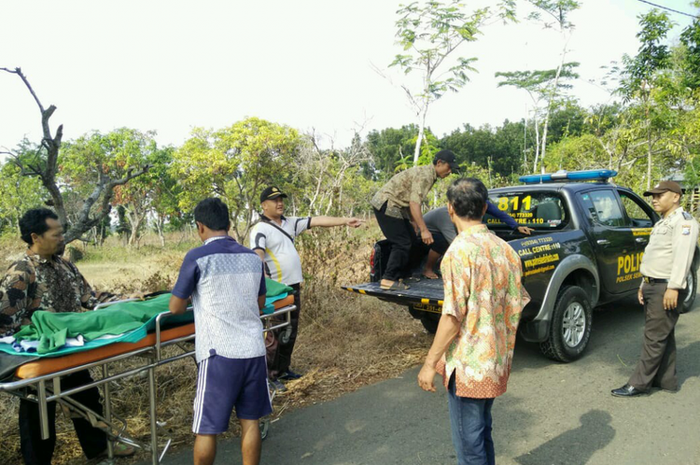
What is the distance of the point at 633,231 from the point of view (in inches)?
242

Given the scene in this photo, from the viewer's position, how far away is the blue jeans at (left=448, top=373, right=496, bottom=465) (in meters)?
2.44

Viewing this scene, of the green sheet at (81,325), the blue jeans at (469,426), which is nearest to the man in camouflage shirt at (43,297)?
the green sheet at (81,325)

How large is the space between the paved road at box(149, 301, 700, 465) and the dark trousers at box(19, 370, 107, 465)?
51cm

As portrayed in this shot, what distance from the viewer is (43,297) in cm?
317

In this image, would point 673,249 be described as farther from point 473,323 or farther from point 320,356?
point 320,356

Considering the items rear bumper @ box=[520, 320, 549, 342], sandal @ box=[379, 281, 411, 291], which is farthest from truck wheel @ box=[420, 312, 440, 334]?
rear bumper @ box=[520, 320, 549, 342]

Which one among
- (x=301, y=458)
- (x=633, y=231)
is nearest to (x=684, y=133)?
(x=633, y=231)

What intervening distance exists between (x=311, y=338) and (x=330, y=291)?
1060 mm

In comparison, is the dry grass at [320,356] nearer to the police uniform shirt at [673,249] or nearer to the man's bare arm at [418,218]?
the man's bare arm at [418,218]

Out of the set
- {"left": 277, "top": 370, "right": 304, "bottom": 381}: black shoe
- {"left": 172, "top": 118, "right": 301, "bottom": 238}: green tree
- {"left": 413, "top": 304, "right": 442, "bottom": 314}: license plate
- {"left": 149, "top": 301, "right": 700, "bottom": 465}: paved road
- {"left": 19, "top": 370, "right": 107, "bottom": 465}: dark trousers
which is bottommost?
{"left": 149, "top": 301, "right": 700, "bottom": 465}: paved road

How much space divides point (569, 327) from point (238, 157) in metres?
13.8

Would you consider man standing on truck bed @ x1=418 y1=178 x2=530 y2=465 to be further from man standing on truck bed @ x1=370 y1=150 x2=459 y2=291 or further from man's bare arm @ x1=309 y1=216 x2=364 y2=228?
man standing on truck bed @ x1=370 y1=150 x2=459 y2=291

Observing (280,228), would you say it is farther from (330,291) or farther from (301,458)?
(330,291)

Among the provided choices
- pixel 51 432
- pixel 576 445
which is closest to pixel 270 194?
pixel 51 432
